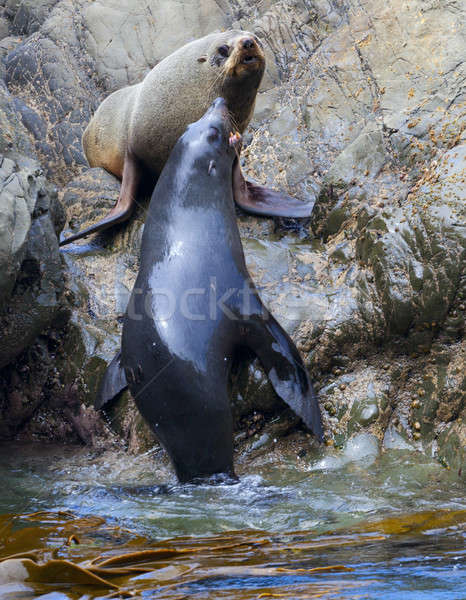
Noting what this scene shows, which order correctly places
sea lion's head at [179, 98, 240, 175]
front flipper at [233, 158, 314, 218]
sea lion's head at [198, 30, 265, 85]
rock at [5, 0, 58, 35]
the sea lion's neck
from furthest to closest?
rock at [5, 0, 58, 35], the sea lion's neck, sea lion's head at [198, 30, 265, 85], front flipper at [233, 158, 314, 218], sea lion's head at [179, 98, 240, 175]

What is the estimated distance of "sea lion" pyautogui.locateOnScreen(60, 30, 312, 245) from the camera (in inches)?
213

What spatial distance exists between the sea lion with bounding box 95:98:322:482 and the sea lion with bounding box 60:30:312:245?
3.35 ft

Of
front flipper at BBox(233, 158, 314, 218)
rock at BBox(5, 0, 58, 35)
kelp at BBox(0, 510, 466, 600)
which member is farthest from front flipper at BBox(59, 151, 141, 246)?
rock at BBox(5, 0, 58, 35)

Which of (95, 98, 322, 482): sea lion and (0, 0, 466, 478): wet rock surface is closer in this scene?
(95, 98, 322, 482): sea lion

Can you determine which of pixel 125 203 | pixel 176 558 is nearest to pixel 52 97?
pixel 125 203

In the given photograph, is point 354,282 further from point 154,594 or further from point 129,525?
point 154,594

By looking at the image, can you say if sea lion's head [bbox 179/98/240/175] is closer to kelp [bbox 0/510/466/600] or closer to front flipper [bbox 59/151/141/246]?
front flipper [bbox 59/151/141/246]

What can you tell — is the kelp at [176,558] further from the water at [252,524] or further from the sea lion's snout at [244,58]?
the sea lion's snout at [244,58]

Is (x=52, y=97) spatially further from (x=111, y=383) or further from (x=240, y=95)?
(x=111, y=383)

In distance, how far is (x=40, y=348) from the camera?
4.54 m

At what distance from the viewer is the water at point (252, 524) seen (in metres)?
1.92

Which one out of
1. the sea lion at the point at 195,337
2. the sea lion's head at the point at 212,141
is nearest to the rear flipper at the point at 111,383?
the sea lion at the point at 195,337

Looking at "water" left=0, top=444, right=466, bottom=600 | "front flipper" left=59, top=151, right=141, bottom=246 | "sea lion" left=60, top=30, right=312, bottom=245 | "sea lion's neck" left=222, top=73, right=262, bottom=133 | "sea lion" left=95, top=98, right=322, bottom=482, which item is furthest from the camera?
"sea lion's neck" left=222, top=73, right=262, bottom=133

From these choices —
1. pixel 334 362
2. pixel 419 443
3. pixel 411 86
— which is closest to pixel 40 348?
pixel 334 362
